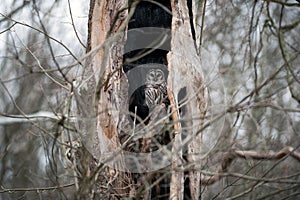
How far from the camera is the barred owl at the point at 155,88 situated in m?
3.50

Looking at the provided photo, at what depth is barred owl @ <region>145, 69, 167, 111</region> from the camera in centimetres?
350

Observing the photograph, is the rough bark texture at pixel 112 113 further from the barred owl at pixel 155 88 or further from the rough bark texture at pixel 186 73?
the rough bark texture at pixel 186 73

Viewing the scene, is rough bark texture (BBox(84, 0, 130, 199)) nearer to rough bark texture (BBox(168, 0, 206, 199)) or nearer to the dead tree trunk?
the dead tree trunk

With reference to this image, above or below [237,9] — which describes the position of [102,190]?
below

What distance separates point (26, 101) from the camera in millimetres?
8617

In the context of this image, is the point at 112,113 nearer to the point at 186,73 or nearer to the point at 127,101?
the point at 127,101

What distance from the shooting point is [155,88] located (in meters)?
3.54

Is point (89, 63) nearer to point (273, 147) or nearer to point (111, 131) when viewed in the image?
point (111, 131)

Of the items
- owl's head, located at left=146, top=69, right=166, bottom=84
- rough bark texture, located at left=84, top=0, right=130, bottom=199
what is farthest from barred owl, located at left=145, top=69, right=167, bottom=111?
rough bark texture, located at left=84, top=0, right=130, bottom=199

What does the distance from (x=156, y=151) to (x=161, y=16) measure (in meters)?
0.84

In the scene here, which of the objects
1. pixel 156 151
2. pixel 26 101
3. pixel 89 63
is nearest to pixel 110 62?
pixel 89 63

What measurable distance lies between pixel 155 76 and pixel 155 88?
0.24 feet

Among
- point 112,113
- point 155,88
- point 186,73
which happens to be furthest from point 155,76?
point 112,113


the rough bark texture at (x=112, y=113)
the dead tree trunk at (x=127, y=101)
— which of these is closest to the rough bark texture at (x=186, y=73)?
the dead tree trunk at (x=127, y=101)
